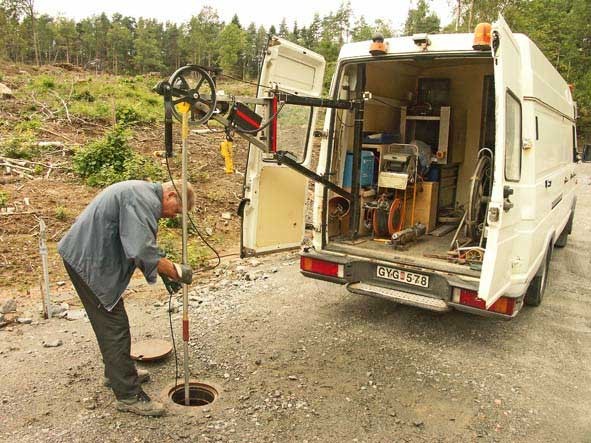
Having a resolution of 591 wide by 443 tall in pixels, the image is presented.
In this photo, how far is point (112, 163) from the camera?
10344mm

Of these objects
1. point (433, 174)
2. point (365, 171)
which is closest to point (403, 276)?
point (365, 171)

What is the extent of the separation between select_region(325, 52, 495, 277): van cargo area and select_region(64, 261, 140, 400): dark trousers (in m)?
2.32

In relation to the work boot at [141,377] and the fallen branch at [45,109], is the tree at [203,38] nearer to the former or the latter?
the fallen branch at [45,109]

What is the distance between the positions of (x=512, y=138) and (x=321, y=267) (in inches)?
80.7

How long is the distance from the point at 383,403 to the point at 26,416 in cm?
242

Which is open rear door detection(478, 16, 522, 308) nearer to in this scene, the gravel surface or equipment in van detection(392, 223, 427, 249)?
the gravel surface

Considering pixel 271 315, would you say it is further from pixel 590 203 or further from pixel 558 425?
pixel 590 203

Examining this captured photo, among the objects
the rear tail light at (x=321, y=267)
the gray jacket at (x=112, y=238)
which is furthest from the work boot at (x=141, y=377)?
the rear tail light at (x=321, y=267)

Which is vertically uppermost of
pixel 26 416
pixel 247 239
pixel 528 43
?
pixel 528 43

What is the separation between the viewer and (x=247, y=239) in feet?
16.3

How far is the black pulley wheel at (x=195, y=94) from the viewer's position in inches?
135

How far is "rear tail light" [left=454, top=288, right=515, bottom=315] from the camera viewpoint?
4.07 m

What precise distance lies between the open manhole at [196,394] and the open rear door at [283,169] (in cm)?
148

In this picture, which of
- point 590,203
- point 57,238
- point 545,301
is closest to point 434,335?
point 545,301
